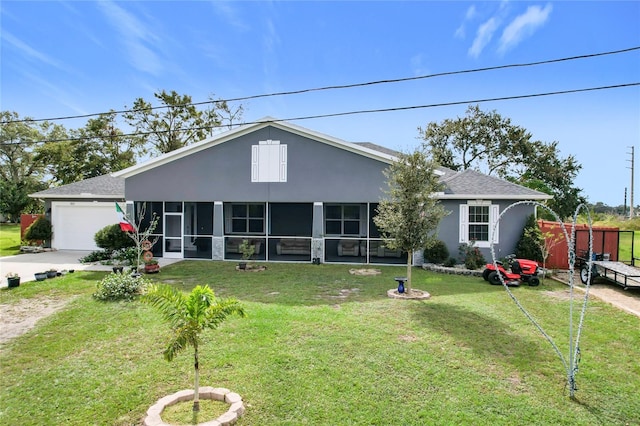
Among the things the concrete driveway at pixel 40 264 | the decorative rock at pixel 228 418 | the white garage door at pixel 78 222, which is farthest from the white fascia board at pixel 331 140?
the decorative rock at pixel 228 418

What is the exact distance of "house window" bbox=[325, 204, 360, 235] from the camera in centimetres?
1892

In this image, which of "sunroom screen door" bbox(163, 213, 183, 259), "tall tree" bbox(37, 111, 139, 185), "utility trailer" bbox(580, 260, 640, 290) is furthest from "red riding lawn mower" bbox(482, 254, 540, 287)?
"tall tree" bbox(37, 111, 139, 185)

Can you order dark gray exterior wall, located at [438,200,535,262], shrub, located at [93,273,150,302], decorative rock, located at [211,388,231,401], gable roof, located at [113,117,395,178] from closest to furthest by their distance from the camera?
1. decorative rock, located at [211,388,231,401]
2. shrub, located at [93,273,150,302]
3. dark gray exterior wall, located at [438,200,535,262]
4. gable roof, located at [113,117,395,178]

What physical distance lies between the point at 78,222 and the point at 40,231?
67.8 inches

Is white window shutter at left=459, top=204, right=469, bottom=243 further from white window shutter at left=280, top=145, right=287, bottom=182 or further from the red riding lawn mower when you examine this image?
white window shutter at left=280, top=145, right=287, bottom=182

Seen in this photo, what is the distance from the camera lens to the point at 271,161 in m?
16.2

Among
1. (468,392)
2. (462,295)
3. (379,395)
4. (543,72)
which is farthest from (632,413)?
(543,72)

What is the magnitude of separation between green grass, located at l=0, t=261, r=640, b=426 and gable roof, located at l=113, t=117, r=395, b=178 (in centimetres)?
760

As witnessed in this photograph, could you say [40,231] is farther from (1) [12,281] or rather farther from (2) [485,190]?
(2) [485,190]

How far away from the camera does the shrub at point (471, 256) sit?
14.2m

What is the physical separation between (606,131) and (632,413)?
632 inches

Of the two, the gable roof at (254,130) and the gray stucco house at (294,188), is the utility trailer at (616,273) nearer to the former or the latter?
the gray stucco house at (294,188)

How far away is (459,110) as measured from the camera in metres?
35.5

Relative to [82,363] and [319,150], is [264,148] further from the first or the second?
[82,363]
